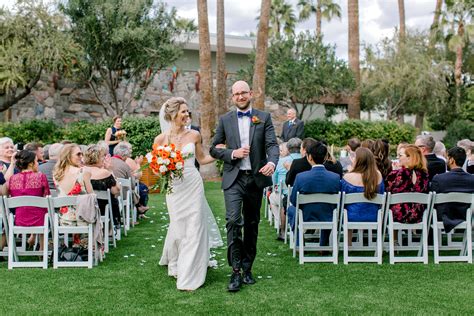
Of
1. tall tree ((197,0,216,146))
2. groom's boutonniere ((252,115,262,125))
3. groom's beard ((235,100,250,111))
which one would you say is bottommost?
groom's boutonniere ((252,115,262,125))

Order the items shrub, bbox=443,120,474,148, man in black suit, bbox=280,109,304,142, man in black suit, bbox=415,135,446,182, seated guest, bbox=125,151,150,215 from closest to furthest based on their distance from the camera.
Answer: man in black suit, bbox=415,135,446,182
seated guest, bbox=125,151,150,215
man in black suit, bbox=280,109,304,142
shrub, bbox=443,120,474,148

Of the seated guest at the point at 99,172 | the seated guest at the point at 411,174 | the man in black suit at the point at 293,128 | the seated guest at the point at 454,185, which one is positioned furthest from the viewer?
the man in black suit at the point at 293,128

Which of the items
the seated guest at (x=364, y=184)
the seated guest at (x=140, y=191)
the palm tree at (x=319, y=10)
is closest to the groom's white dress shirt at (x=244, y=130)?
the seated guest at (x=364, y=184)

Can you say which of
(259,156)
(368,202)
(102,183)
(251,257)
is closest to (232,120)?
(259,156)

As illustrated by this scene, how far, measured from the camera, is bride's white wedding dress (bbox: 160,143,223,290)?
6.00 meters

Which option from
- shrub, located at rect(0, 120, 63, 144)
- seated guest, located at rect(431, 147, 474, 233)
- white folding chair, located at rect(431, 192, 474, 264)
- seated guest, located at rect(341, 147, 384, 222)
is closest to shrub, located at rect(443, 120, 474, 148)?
shrub, located at rect(0, 120, 63, 144)

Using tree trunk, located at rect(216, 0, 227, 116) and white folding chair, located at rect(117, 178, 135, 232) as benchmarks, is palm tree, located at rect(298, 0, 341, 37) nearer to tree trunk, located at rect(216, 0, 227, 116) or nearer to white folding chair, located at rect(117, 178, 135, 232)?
tree trunk, located at rect(216, 0, 227, 116)

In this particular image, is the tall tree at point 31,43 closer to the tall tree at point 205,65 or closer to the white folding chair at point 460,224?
the tall tree at point 205,65

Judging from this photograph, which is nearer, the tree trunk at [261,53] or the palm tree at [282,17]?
the tree trunk at [261,53]

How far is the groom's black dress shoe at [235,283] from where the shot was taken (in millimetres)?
5784

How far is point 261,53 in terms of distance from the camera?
18.5m

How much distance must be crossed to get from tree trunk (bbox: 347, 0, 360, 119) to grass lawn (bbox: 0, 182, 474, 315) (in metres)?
17.0

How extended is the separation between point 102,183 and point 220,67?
47.4 ft

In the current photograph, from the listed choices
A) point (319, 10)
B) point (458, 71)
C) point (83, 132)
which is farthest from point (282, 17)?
point (83, 132)
